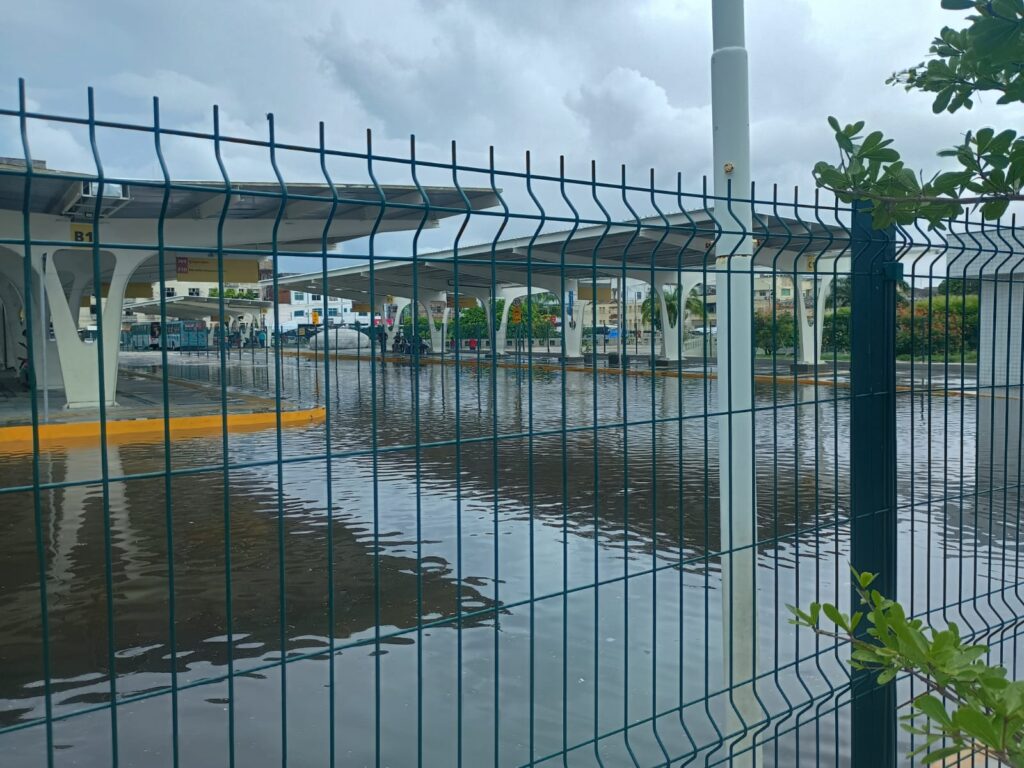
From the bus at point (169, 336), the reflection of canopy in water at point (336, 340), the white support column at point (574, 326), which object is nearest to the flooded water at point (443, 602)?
the reflection of canopy in water at point (336, 340)

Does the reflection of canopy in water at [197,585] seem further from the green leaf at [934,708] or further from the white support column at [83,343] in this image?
the white support column at [83,343]

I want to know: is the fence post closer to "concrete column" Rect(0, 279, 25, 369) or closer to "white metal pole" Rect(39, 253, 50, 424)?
"white metal pole" Rect(39, 253, 50, 424)

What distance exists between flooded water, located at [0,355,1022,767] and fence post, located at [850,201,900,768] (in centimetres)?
15

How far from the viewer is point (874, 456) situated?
122 inches

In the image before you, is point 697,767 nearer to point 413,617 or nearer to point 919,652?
point 919,652

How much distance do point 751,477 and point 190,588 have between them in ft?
15.2

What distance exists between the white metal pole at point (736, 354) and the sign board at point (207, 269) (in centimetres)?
1147

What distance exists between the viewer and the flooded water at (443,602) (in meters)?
2.78

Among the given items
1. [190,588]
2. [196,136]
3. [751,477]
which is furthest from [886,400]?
[190,588]

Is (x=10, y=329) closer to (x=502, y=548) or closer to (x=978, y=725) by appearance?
(x=502, y=548)

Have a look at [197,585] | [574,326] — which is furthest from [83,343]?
[574,326]

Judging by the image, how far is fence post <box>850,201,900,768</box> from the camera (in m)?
3.05

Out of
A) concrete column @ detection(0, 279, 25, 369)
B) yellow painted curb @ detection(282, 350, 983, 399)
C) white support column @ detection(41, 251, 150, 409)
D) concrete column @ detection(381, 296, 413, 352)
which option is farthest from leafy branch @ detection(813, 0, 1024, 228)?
concrete column @ detection(381, 296, 413, 352)

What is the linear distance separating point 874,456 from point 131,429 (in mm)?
14622
